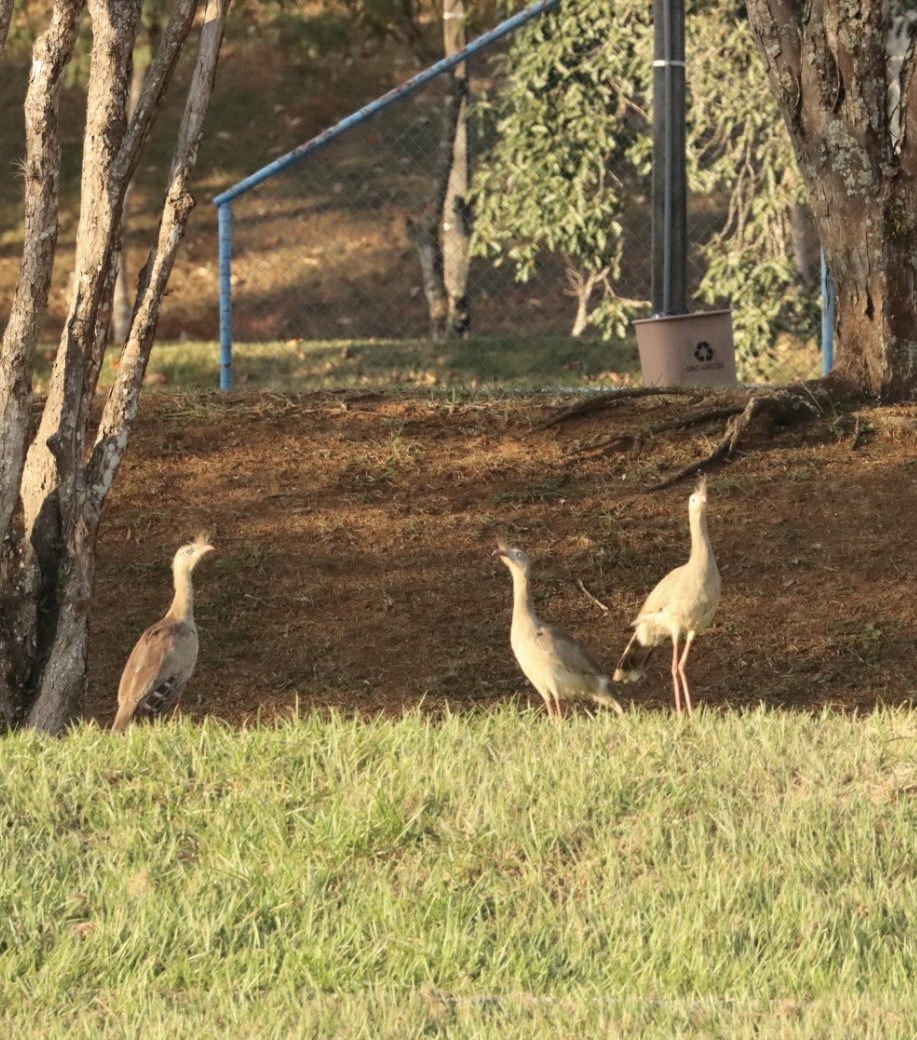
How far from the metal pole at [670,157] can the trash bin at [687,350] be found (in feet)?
1.21

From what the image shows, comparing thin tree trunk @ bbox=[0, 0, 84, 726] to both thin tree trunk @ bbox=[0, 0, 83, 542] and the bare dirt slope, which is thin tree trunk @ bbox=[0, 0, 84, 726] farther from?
the bare dirt slope

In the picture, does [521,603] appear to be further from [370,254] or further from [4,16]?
[370,254]

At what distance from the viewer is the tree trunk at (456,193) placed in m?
17.9

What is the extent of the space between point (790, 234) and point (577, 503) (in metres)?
7.17

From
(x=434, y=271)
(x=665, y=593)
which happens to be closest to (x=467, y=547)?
(x=665, y=593)

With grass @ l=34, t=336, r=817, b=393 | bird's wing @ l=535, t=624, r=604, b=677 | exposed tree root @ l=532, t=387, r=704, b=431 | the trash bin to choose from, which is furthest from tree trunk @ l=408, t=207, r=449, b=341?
bird's wing @ l=535, t=624, r=604, b=677

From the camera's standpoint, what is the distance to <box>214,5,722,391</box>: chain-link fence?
24.8 metres

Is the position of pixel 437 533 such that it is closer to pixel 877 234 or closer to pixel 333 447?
pixel 333 447

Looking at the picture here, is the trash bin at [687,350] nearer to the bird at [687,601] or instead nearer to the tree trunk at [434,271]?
the bird at [687,601]

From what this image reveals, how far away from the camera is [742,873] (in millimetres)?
5305

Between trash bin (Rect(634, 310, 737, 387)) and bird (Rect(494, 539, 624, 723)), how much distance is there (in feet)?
14.3

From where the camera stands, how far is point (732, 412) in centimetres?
1030

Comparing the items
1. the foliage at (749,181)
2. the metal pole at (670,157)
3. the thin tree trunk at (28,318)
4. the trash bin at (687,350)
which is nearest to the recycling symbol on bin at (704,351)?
the trash bin at (687,350)

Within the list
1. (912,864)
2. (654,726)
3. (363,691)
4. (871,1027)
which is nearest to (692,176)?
(363,691)
